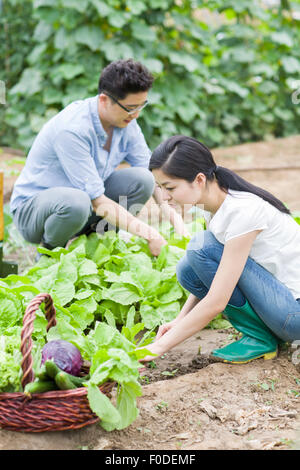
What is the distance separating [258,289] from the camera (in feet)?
7.20

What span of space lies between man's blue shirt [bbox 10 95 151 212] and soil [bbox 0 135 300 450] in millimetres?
1079

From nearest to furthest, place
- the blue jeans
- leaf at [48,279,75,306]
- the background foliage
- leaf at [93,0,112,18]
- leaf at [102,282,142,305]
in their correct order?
the blue jeans
leaf at [48,279,75,306]
leaf at [102,282,142,305]
leaf at [93,0,112,18]
the background foliage

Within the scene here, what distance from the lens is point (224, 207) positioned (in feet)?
7.00

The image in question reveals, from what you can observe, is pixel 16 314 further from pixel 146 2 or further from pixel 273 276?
pixel 146 2

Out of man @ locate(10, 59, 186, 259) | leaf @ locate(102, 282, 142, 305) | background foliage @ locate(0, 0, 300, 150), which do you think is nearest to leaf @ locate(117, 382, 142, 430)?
leaf @ locate(102, 282, 142, 305)

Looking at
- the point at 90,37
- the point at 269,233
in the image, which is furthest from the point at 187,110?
the point at 269,233

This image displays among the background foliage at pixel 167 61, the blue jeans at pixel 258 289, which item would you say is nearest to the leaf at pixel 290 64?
the background foliage at pixel 167 61

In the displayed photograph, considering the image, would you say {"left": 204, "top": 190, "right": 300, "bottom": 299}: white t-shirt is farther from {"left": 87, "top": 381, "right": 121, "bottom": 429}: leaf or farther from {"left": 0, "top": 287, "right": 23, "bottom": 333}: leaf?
{"left": 0, "top": 287, "right": 23, "bottom": 333}: leaf

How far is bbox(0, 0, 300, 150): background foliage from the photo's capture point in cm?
596

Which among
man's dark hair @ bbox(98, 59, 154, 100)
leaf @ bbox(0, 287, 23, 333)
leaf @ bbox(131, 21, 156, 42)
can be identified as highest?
man's dark hair @ bbox(98, 59, 154, 100)

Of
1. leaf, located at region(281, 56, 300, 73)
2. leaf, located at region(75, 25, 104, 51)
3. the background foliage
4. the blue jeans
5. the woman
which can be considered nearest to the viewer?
the woman

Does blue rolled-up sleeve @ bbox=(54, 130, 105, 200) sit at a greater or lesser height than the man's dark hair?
lesser

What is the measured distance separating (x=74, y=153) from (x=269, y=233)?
1273 mm

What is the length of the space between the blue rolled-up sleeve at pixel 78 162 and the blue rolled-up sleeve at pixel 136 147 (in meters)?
0.41
